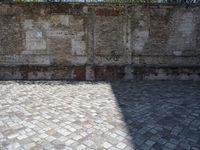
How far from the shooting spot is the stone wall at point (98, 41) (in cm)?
1038

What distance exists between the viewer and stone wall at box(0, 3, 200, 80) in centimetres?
1038

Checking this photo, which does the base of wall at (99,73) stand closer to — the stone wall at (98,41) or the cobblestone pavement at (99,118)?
the stone wall at (98,41)

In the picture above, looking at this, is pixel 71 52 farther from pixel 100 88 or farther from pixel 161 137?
pixel 161 137

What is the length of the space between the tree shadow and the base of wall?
1.33 meters

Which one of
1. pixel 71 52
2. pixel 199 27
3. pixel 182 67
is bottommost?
pixel 182 67

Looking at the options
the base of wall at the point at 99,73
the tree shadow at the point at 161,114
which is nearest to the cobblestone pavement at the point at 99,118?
the tree shadow at the point at 161,114

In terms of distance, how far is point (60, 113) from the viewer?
563cm

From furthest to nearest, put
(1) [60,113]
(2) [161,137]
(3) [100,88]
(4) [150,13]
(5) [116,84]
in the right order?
(4) [150,13]
(5) [116,84]
(3) [100,88]
(1) [60,113]
(2) [161,137]

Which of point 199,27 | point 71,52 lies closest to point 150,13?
point 199,27

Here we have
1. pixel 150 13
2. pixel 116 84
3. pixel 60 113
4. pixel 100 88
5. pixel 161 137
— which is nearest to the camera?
pixel 161 137

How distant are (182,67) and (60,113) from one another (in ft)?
23.5

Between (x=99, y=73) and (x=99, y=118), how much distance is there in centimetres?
544

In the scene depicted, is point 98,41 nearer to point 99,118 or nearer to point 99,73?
point 99,73

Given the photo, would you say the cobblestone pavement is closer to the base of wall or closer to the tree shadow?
the tree shadow
